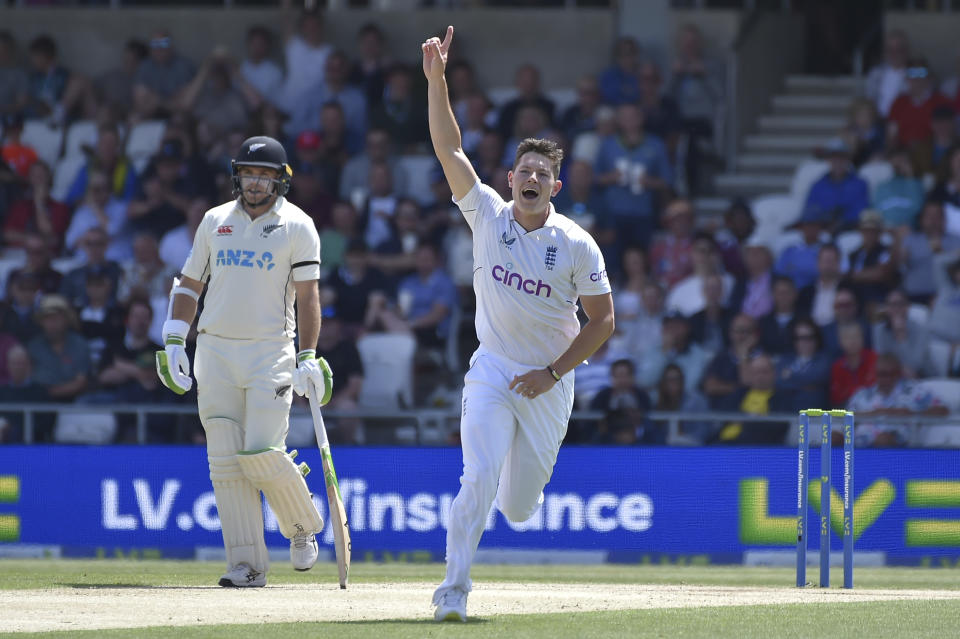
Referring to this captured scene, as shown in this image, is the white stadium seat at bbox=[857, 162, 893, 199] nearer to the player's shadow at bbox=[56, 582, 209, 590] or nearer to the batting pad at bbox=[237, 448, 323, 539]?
the batting pad at bbox=[237, 448, 323, 539]

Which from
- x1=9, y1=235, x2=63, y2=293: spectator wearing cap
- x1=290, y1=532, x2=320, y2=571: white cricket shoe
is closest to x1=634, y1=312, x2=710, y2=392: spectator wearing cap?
x1=9, y1=235, x2=63, y2=293: spectator wearing cap

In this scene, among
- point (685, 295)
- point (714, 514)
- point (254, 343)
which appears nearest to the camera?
point (254, 343)

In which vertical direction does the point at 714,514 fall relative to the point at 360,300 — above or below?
below

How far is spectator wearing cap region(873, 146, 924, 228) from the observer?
16.5 metres

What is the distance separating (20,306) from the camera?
16.8 meters

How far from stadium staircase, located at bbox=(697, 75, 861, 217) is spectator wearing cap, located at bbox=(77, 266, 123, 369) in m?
6.44

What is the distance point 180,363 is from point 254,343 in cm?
45

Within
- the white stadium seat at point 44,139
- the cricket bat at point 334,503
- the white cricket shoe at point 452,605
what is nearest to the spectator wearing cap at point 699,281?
the cricket bat at point 334,503

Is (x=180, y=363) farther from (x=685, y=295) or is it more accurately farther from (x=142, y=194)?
(x=142, y=194)

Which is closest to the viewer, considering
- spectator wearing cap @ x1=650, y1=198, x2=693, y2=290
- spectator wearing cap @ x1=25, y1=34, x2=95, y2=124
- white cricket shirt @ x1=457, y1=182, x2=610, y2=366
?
white cricket shirt @ x1=457, y1=182, x2=610, y2=366

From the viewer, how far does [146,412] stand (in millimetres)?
14656

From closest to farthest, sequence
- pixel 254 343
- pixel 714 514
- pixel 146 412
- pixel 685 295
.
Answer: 1. pixel 254 343
2. pixel 714 514
3. pixel 146 412
4. pixel 685 295

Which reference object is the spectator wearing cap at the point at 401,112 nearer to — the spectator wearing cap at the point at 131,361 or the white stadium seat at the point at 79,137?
the white stadium seat at the point at 79,137

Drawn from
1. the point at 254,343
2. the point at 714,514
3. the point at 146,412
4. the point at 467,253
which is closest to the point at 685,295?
the point at 467,253
